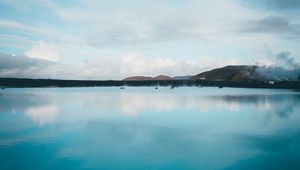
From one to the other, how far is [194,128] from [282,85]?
145083 millimetres

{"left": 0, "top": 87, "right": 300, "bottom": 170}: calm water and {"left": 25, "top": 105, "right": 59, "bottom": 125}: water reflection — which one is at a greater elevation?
{"left": 25, "top": 105, "right": 59, "bottom": 125}: water reflection

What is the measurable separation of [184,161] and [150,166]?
203 cm

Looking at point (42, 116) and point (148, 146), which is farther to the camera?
point (42, 116)

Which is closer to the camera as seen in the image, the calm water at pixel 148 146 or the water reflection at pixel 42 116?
the calm water at pixel 148 146

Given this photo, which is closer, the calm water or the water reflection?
the calm water

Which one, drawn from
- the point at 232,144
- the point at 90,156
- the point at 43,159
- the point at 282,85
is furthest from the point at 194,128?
the point at 282,85

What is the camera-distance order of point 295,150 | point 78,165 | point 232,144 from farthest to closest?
point 232,144
point 295,150
point 78,165

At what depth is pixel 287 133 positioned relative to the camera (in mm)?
27531

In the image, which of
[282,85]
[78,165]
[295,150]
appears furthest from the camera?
[282,85]

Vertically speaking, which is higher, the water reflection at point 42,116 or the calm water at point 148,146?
the water reflection at point 42,116

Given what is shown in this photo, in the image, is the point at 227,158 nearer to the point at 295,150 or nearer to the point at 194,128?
the point at 295,150

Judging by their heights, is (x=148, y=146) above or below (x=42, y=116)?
below

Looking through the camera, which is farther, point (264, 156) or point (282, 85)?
point (282, 85)

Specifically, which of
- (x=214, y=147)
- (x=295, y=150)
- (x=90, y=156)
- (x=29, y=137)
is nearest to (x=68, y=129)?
(x=29, y=137)
